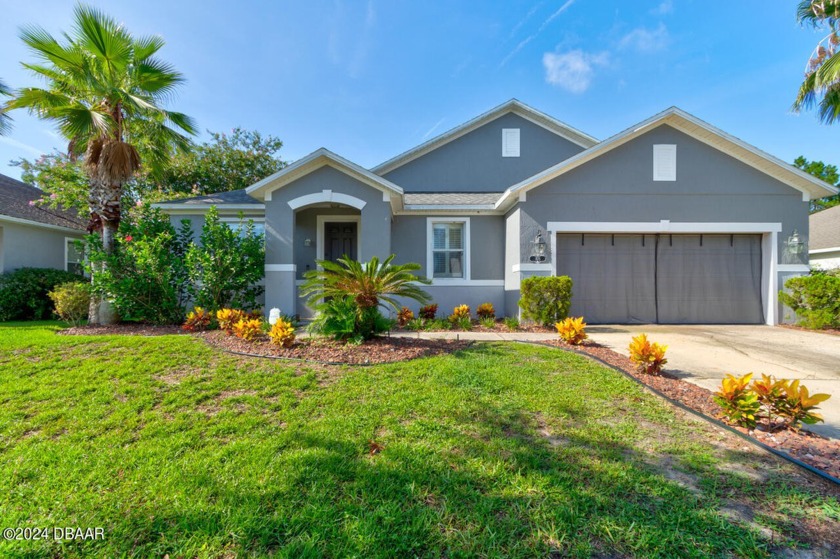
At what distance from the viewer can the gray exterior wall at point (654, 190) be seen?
339 inches

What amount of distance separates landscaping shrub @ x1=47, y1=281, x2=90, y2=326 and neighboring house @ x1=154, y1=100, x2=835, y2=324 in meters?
3.89

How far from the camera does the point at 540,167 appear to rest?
11945 millimetres

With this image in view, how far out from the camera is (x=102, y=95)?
24.5 feet

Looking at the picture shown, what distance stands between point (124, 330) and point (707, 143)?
1496 centimetres

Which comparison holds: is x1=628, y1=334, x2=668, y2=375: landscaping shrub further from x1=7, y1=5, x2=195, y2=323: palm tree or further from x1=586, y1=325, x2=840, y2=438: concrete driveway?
x1=7, y1=5, x2=195, y2=323: palm tree

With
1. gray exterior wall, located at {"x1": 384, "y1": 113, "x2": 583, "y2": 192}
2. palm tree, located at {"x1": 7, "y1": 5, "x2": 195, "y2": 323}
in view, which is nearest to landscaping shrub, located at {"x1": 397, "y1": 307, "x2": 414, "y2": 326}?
gray exterior wall, located at {"x1": 384, "y1": 113, "x2": 583, "y2": 192}

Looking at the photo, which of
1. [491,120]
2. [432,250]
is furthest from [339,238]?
[491,120]

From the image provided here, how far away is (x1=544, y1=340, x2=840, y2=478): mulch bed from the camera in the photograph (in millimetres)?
2521

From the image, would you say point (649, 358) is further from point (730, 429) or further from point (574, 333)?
point (574, 333)

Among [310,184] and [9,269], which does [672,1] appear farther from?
[9,269]

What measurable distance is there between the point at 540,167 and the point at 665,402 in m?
10.2

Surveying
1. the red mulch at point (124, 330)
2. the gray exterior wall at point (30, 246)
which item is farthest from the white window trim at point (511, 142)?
the gray exterior wall at point (30, 246)

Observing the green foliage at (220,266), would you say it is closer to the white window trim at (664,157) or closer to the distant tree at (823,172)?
the white window trim at (664,157)

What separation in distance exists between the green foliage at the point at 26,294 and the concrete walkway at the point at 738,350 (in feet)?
36.6
